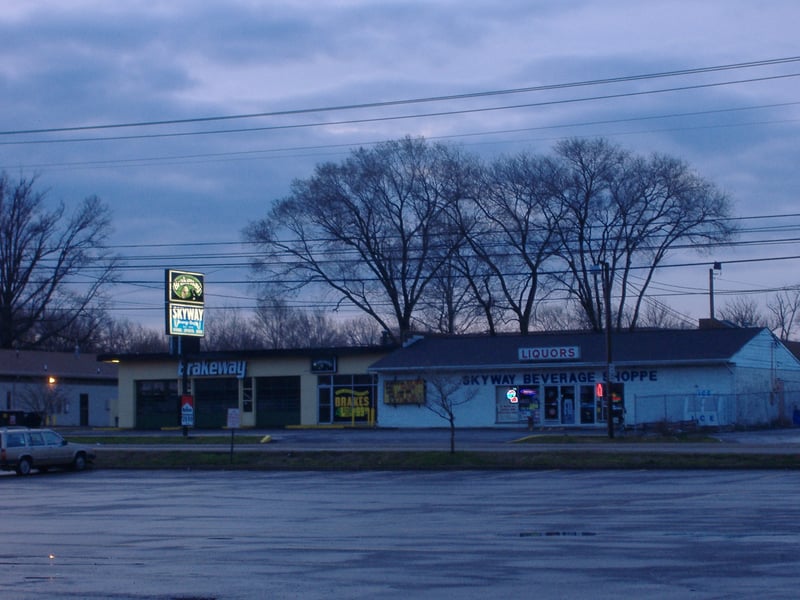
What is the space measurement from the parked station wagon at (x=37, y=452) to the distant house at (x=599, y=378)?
1659 cm

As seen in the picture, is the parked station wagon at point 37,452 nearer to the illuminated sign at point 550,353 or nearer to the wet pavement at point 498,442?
the wet pavement at point 498,442

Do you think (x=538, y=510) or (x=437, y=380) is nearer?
(x=538, y=510)

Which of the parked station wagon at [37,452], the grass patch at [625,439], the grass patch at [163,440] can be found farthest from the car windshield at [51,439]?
the grass patch at [625,439]

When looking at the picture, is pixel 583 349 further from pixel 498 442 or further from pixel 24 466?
pixel 24 466

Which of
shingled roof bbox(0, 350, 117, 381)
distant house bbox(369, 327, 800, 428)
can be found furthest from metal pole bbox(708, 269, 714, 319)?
shingled roof bbox(0, 350, 117, 381)

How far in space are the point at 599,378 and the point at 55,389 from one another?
117 feet

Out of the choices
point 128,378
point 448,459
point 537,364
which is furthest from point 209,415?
point 448,459

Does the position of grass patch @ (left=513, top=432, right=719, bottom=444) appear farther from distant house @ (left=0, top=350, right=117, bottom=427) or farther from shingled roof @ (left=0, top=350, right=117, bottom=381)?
shingled roof @ (left=0, top=350, right=117, bottom=381)

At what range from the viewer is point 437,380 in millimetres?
39312

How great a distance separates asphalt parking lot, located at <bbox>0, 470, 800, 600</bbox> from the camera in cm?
1107

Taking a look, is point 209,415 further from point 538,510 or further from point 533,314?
point 538,510

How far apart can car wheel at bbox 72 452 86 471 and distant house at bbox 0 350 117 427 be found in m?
25.4

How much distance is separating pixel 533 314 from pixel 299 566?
60723 millimetres

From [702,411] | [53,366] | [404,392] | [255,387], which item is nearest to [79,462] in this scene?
[404,392]
